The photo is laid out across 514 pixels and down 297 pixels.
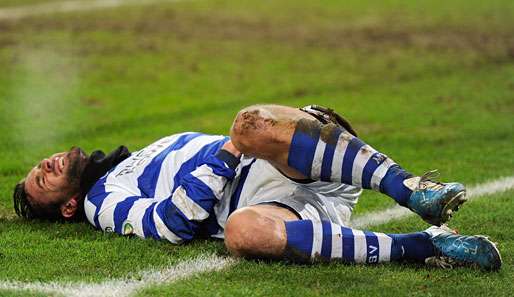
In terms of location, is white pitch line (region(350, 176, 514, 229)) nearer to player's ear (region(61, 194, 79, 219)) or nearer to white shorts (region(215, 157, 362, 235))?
→ white shorts (region(215, 157, 362, 235))

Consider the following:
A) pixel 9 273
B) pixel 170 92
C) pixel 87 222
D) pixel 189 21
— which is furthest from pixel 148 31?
pixel 9 273

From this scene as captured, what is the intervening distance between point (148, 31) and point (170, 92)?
193 inches

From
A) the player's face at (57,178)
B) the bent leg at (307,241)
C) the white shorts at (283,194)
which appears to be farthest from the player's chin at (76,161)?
the bent leg at (307,241)

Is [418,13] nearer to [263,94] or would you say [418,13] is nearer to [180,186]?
[263,94]

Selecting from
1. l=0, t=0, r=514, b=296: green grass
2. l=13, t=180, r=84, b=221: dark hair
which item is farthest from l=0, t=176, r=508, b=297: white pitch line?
l=13, t=180, r=84, b=221: dark hair

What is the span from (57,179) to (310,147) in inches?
68.6

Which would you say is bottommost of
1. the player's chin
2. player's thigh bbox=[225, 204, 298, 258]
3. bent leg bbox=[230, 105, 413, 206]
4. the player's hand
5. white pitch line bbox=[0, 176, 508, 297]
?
white pitch line bbox=[0, 176, 508, 297]

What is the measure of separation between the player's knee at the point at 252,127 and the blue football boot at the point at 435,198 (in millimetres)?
747

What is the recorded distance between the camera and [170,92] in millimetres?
11781

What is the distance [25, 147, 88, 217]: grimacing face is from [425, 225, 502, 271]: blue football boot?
2.10m

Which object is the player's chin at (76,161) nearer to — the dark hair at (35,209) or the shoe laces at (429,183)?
the dark hair at (35,209)

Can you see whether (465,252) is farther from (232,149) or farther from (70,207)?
(70,207)

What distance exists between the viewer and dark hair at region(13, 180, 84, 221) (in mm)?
6160

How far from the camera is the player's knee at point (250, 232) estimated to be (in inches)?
200
